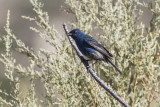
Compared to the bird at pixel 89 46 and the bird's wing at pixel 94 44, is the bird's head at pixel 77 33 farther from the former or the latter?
the bird's wing at pixel 94 44

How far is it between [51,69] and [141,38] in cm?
126

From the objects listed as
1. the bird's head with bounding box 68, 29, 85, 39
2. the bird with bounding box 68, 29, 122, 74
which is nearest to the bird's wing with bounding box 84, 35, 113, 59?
the bird with bounding box 68, 29, 122, 74

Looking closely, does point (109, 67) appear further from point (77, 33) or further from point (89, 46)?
point (77, 33)

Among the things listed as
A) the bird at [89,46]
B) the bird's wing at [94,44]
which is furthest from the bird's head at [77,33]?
the bird's wing at [94,44]

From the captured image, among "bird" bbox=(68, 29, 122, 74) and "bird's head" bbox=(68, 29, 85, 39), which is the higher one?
"bird's head" bbox=(68, 29, 85, 39)

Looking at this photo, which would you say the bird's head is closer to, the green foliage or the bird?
the bird

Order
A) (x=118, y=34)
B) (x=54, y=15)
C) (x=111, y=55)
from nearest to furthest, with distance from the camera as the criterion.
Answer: (x=111, y=55)
(x=118, y=34)
(x=54, y=15)

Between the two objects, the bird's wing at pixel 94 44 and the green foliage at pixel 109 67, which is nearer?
the green foliage at pixel 109 67

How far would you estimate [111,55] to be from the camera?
15.6ft

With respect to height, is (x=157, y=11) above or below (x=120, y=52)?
above

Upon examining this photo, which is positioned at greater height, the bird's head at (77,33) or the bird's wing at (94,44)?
the bird's head at (77,33)

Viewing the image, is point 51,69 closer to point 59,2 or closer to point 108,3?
point 108,3

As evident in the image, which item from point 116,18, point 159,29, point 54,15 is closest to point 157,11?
point 159,29

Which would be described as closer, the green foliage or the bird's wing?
the green foliage
